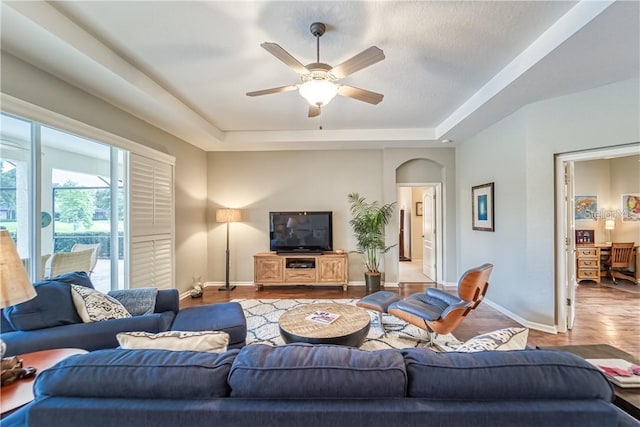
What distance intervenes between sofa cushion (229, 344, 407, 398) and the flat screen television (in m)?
4.35

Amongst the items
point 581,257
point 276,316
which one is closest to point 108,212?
point 276,316

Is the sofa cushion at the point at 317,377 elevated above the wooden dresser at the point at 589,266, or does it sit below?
above

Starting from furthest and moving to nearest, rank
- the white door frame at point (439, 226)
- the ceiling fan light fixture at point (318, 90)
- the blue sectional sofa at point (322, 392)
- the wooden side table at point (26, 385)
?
the white door frame at point (439, 226)
the ceiling fan light fixture at point (318, 90)
the wooden side table at point (26, 385)
the blue sectional sofa at point (322, 392)

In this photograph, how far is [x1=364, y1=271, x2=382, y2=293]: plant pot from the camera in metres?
5.06

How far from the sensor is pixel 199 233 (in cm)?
537

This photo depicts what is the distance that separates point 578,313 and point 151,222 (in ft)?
19.8

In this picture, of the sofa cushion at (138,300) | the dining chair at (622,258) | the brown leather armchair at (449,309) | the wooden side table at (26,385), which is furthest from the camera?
the dining chair at (622,258)

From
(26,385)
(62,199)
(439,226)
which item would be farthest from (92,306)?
(439,226)

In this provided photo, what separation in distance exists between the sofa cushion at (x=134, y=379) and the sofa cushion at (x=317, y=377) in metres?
0.08

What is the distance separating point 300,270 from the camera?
202 inches

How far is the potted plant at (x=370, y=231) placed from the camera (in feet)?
16.8

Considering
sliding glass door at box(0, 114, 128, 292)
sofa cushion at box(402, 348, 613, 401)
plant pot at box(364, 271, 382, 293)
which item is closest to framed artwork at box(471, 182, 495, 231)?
plant pot at box(364, 271, 382, 293)

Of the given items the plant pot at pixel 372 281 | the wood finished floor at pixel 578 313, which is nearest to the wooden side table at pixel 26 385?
the wood finished floor at pixel 578 313

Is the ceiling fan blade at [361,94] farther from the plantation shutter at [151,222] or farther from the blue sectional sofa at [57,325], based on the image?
the plantation shutter at [151,222]
